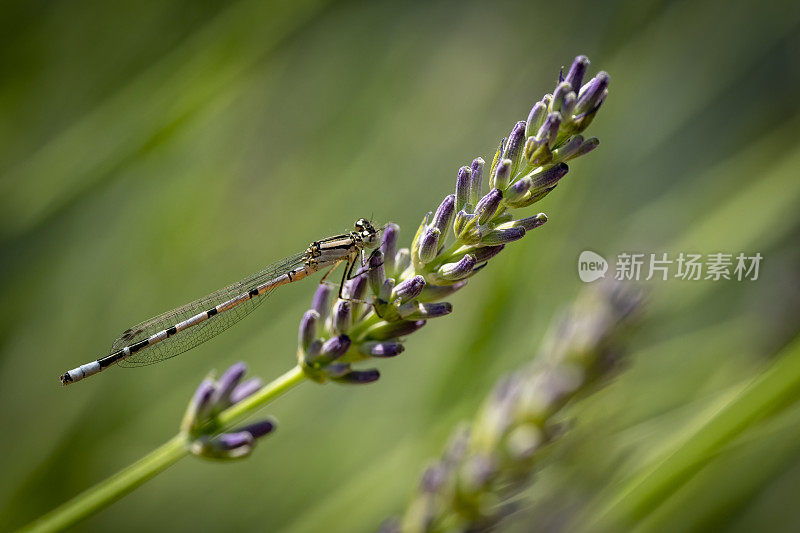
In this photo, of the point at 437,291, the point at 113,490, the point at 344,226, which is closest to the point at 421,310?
the point at 437,291

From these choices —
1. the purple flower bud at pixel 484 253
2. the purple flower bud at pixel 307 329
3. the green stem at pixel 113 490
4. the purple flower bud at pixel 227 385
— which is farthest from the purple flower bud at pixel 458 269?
the green stem at pixel 113 490

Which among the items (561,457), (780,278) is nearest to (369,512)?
(561,457)

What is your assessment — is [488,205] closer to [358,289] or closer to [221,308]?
[358,289]

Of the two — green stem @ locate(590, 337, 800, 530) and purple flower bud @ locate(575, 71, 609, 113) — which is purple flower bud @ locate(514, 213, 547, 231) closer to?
purple flower bud @ locate(575, 71, 609, 113)

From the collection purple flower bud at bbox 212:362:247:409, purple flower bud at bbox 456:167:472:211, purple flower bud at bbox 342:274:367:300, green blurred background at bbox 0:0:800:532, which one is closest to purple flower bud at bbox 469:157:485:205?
purple flower bud at bbox 456:167:472:211

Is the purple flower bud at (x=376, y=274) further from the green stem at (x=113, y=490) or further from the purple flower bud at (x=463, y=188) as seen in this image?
the green stem at (x=113, y=490)

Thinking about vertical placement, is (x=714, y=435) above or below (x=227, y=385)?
below
